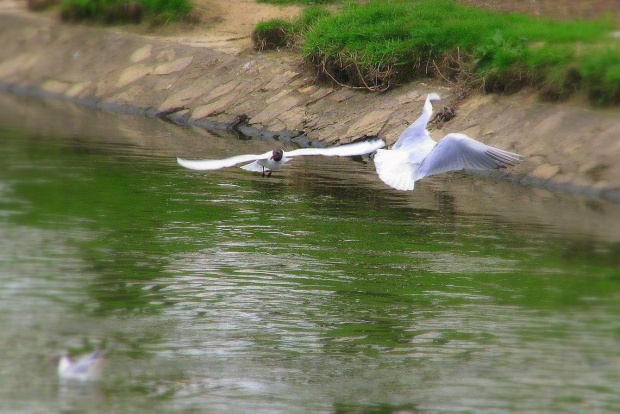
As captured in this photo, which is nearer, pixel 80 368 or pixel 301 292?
pixel 80 368

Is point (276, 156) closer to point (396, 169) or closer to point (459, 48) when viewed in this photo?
point (396, 169)

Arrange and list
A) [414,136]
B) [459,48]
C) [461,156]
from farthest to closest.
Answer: [459,48]
[414,136]
[461,156]

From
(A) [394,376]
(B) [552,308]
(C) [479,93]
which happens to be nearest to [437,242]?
(B) [552,308]

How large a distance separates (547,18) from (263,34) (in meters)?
4.71

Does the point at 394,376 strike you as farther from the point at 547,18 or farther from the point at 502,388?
the point at 547,18

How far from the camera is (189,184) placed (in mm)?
10141

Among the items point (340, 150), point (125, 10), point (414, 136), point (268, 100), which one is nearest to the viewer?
point (340, 150)

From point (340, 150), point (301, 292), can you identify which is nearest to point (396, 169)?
point (340, 150)

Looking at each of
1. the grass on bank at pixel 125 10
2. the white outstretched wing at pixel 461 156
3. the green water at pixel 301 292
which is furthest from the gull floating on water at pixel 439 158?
the grass on bank at pixel 125 10

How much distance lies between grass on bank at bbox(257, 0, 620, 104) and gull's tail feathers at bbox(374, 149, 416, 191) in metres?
3.33

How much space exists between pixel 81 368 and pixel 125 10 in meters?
14.0

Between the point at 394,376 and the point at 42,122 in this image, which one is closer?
the point at 394,376

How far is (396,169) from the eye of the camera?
332 inches

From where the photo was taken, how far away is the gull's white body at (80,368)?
489 centimetres
